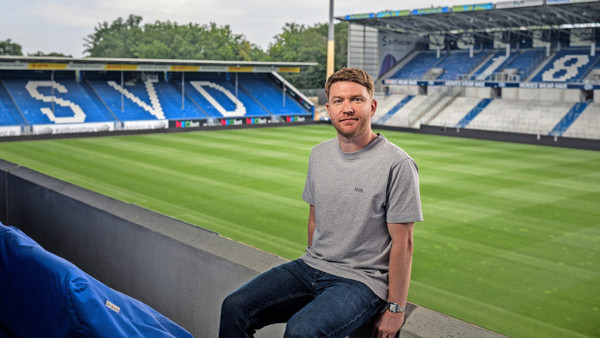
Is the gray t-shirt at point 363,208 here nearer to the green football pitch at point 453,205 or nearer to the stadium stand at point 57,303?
the stadium stand at point 57,303

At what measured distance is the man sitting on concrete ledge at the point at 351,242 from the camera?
3.06 meters

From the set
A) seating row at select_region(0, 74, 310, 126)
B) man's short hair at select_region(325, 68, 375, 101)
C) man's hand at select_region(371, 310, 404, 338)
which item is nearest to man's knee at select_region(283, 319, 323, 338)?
man's hand at select_region(371, 310, 404, 338)

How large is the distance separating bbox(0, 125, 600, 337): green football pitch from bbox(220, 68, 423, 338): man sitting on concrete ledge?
14.4ft

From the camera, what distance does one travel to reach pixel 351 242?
330 centimetres

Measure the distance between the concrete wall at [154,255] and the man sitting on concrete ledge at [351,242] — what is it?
234mm

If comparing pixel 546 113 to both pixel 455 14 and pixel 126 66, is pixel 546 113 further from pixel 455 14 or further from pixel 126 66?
pixel 126 66

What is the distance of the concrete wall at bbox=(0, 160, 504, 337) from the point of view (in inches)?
149

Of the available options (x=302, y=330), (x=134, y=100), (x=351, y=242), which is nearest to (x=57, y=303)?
(x=302, y=330)

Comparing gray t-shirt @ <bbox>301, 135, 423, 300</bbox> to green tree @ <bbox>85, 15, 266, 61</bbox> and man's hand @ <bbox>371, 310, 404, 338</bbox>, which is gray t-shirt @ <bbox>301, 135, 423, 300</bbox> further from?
green tree @ <bbox>85, 15, 266, 61</bbox>

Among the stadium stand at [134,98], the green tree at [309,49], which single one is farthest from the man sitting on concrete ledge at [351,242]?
the green tree at [309,49]

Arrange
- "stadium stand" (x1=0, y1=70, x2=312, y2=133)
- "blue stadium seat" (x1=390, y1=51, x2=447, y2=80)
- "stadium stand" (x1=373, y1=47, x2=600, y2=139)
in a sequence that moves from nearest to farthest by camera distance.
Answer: "stadium stand" (x1=0, y1=70, x2=312, y2=133)
"stadium stand" (x1=373, y1=47, x2=600, y2=139)
"blue stadium seat" (x1=390, y1=51, x2=447, y2=80)

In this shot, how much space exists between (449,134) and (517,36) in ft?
50.0

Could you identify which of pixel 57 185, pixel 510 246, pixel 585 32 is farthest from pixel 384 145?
pixel 585 32

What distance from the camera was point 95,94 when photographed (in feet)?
121
